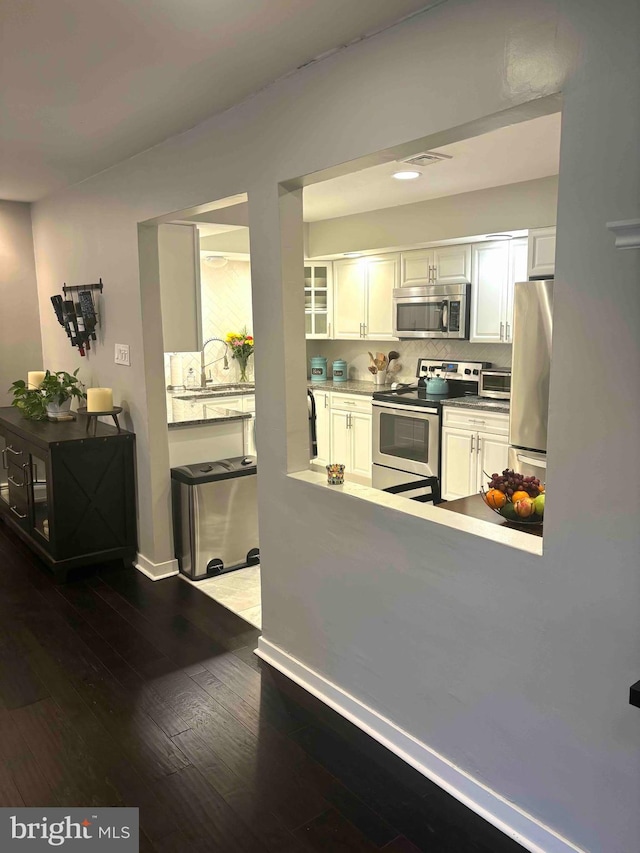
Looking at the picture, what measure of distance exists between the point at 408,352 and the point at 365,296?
657 mm

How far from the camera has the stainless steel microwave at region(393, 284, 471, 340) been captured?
5.18m

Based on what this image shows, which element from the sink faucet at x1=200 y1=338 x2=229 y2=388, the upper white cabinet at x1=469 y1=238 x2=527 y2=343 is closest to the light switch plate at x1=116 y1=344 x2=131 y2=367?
the sink faucet at x1=200 y1=338 x2=229 y2=388

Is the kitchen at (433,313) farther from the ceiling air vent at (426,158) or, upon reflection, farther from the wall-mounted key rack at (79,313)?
the wall-mounted key rack at (79,313)

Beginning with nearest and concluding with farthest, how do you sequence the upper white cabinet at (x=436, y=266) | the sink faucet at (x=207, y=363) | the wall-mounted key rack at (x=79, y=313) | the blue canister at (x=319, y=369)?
the wall-mounted key rack at (x=79, y=313) < the upper white cabinet at (x=436, y=266) < the sink faucet at (x=207, y=363) < the blue canister at (x=319, y=369)

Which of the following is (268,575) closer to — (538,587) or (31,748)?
(31,748)

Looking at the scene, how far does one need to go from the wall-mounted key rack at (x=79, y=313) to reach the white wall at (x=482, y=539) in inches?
62.3

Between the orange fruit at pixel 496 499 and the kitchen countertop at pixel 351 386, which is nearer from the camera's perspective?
the orange fruit at pixel 496 499

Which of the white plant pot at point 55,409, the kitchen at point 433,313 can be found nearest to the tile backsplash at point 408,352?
the kitchen at point 433,313

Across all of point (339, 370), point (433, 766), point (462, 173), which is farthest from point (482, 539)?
point (339, 370)

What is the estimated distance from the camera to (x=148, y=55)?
2.28 meters

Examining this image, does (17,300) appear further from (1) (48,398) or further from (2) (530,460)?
(2) (530,460)

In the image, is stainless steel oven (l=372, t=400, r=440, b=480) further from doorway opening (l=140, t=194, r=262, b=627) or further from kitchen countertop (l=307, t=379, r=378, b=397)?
doorway opening (l=140, t=194, r=262, b=627)

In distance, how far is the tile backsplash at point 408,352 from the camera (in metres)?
5.43

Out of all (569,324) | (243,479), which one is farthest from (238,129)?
(243,479)
